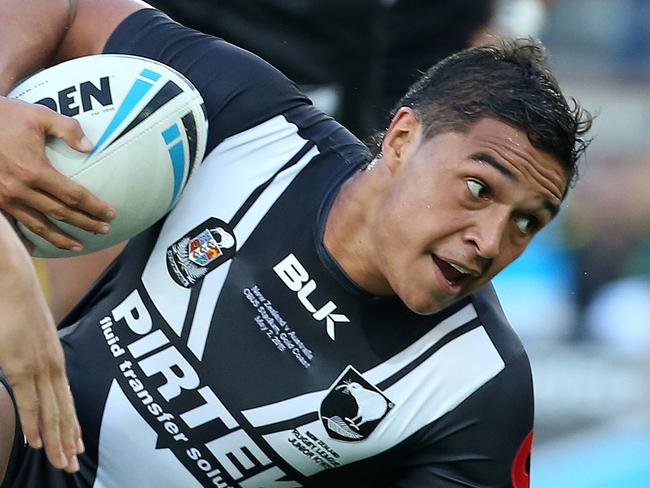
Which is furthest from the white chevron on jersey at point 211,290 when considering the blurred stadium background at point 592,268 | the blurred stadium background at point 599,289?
the blurred stadium background at point 599,289

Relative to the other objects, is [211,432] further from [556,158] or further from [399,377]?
[556,158]

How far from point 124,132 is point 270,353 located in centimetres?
65

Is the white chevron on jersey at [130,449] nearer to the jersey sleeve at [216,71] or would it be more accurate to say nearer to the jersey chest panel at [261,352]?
the jersey chest panel at [261,352]

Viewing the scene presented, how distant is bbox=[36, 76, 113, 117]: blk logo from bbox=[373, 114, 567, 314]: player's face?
694 mm

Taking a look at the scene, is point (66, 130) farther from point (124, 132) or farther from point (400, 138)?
point (400, 138)

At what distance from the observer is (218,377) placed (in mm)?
3170

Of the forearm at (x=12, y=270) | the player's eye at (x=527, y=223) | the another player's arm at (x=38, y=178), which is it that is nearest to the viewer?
the forearm at (x=12, y=270)

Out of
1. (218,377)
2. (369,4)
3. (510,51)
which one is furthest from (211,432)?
(369,4)

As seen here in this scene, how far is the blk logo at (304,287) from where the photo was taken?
312 cm

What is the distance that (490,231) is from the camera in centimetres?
282

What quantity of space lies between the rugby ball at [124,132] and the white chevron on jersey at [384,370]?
54 centimetres

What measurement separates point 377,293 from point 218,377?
1.45 ft

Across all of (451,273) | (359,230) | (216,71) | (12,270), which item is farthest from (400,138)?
(12,270)

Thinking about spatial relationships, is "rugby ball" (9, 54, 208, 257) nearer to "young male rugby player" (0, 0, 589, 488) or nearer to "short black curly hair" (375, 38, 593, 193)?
"young male rugby player" (0, 0, 589, 488)
